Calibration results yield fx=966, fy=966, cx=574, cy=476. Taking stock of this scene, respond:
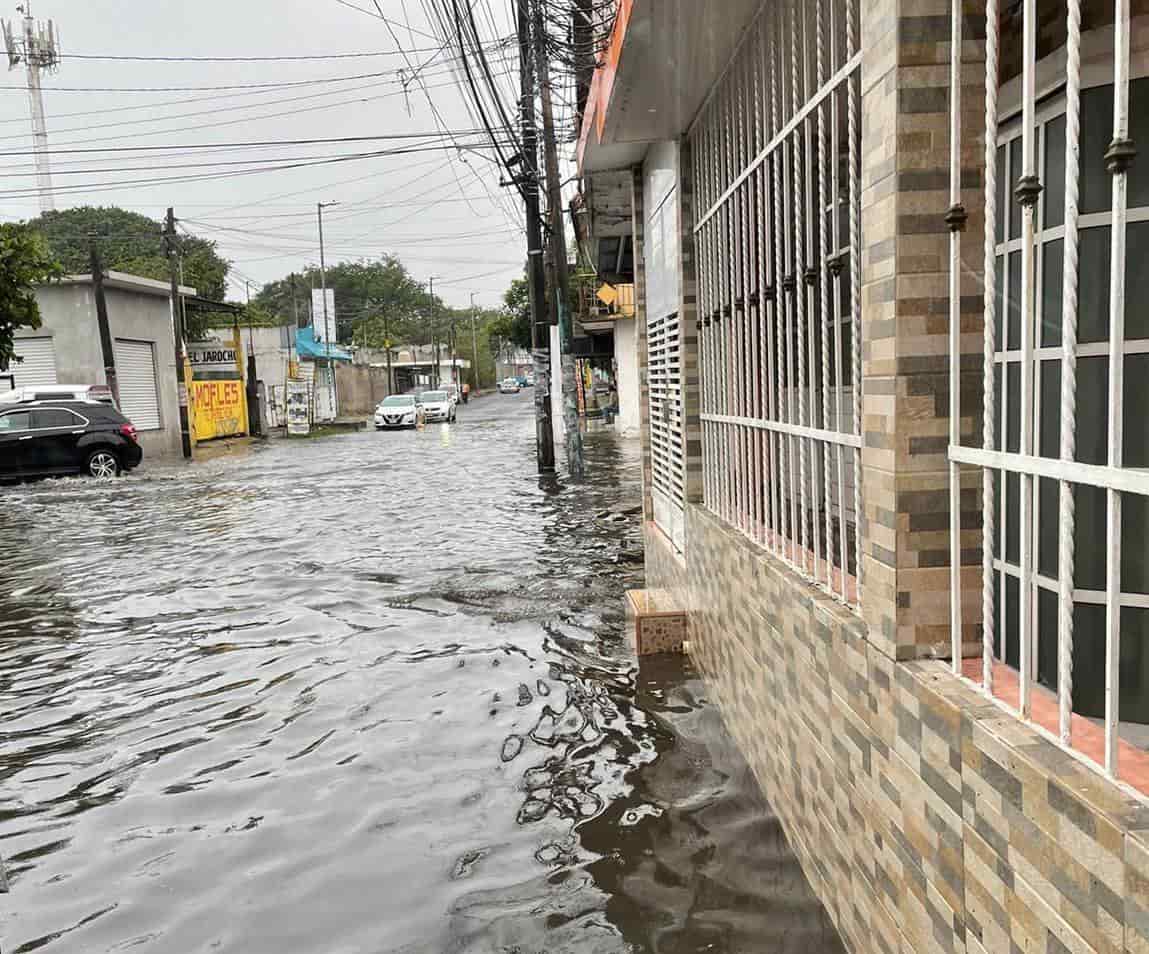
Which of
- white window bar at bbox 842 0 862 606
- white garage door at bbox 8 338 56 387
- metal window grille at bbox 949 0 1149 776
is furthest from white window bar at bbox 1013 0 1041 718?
white garage door at bbox 8 338 56 387

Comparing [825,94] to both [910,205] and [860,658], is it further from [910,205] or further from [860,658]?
[860,658]

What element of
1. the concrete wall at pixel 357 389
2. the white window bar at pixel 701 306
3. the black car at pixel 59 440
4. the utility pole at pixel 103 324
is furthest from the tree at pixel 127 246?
the white window bar at pixel 701 306

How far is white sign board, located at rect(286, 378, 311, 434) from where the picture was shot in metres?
33.0

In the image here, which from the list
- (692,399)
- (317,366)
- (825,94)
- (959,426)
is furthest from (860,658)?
(317,366)

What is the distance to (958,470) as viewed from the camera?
216 centimetres

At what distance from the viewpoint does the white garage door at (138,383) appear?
24.3m

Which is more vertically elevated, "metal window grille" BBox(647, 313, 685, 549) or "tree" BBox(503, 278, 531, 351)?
"tree" BBox(503, 278, 531, 351)

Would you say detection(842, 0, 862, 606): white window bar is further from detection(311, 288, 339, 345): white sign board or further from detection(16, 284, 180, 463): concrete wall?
detection(311, 288, 339, 345): white sign board

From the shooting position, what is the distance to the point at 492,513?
12.3 m

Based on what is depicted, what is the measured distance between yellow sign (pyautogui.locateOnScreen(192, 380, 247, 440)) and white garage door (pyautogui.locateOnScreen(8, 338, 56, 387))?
4.06 meters

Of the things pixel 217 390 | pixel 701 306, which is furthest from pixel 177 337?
pixel 701 306

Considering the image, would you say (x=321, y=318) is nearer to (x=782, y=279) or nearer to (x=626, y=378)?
(x=626, y=378)

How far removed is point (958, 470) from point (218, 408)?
29.3m

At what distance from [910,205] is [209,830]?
339 centimetres
